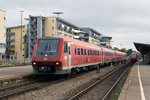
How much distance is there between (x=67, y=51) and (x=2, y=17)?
4629 cm

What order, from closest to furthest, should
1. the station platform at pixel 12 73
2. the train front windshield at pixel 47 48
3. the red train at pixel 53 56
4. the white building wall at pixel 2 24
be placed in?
1. the red train at pixel 53 56
2. the train front windshield at pixel 47 48
3. the station platform at pixel 12 73
4. the white building wall at pixel 2 24

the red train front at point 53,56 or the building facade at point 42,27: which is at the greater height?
the building facade at point 42,27

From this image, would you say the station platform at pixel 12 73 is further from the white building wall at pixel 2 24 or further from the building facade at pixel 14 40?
the building facade at pixel 14 40

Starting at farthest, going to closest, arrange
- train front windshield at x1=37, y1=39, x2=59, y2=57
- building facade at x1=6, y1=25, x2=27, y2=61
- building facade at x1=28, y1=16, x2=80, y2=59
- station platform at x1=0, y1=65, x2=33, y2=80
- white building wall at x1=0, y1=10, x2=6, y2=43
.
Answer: building facade at x1=6, y1=25, x2=27, y2=61 < building facade at x1=28, y1=16, x2=80, y2=59 < white building wall at x1=0, y1=10, x2=6, y2=43 < station platform at x1=0, y1=65, x2=33, y2=80 < train front windshield at x1=37, y1=39, x2=59, y2=57

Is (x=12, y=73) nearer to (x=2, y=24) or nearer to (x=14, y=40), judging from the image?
(x=2, y=24)

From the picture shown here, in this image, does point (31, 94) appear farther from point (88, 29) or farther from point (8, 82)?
point (88, 29)

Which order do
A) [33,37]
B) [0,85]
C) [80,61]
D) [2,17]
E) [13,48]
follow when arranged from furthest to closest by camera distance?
[13,48] < [33,37] < [2,17] < [80,61] < [0,85]

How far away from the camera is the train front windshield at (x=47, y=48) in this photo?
13.8m

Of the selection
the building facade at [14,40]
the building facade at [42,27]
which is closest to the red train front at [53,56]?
the building facade at [42,27]

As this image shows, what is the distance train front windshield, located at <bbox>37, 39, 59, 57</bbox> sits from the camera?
45.1 feet

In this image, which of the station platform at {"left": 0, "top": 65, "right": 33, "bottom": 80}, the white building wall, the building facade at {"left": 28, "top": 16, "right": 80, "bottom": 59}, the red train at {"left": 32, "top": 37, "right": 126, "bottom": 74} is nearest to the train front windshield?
the red train at {"left": 32, "top": 37, "right": 126, "bottom": 74}

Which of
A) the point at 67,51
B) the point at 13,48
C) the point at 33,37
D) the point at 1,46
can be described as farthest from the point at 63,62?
the point at 13,48

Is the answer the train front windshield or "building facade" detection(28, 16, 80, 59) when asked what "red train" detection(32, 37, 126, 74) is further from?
"building facade" detection(28, 16, 80, 59)

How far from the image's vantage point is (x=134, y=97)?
29.3 ft
